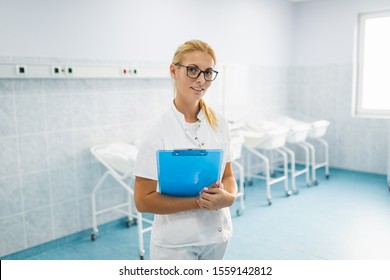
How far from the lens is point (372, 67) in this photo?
529 cm

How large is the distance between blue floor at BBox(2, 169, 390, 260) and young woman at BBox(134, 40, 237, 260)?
1714 mm

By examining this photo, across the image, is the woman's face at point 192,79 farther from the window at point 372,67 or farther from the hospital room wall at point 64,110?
the window at point 372,67

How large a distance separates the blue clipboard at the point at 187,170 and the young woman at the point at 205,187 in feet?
0.08

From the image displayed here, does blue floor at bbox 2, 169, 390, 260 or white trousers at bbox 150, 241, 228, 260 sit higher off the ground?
white trousers at bbox 150, 241, 228, 260

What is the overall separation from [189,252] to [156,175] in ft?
0.96

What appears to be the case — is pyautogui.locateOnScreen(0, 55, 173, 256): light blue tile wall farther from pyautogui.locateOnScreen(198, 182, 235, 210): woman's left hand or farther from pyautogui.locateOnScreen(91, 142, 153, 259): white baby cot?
pyautogui.locateOnScreen(198, 182, 235, 210): woman's left hand

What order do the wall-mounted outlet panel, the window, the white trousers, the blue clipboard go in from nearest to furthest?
the blue clipboard → the white trousers → the wall-mounted outlet panel → the window

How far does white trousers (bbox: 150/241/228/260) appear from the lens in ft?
4.34

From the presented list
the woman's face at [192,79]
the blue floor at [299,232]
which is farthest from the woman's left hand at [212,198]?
the blue floor at [299,232]

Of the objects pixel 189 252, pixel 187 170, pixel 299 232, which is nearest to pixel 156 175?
pixel 187 170

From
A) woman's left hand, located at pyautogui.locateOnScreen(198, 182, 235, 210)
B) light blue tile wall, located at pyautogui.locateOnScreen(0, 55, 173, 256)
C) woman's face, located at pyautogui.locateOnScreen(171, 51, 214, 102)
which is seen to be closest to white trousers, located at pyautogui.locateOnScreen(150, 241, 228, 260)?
woman's left hand, located at pyautogui.locateOnScreen(198, 182, 235, 210)

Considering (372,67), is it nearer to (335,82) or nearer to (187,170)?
(335,82)
